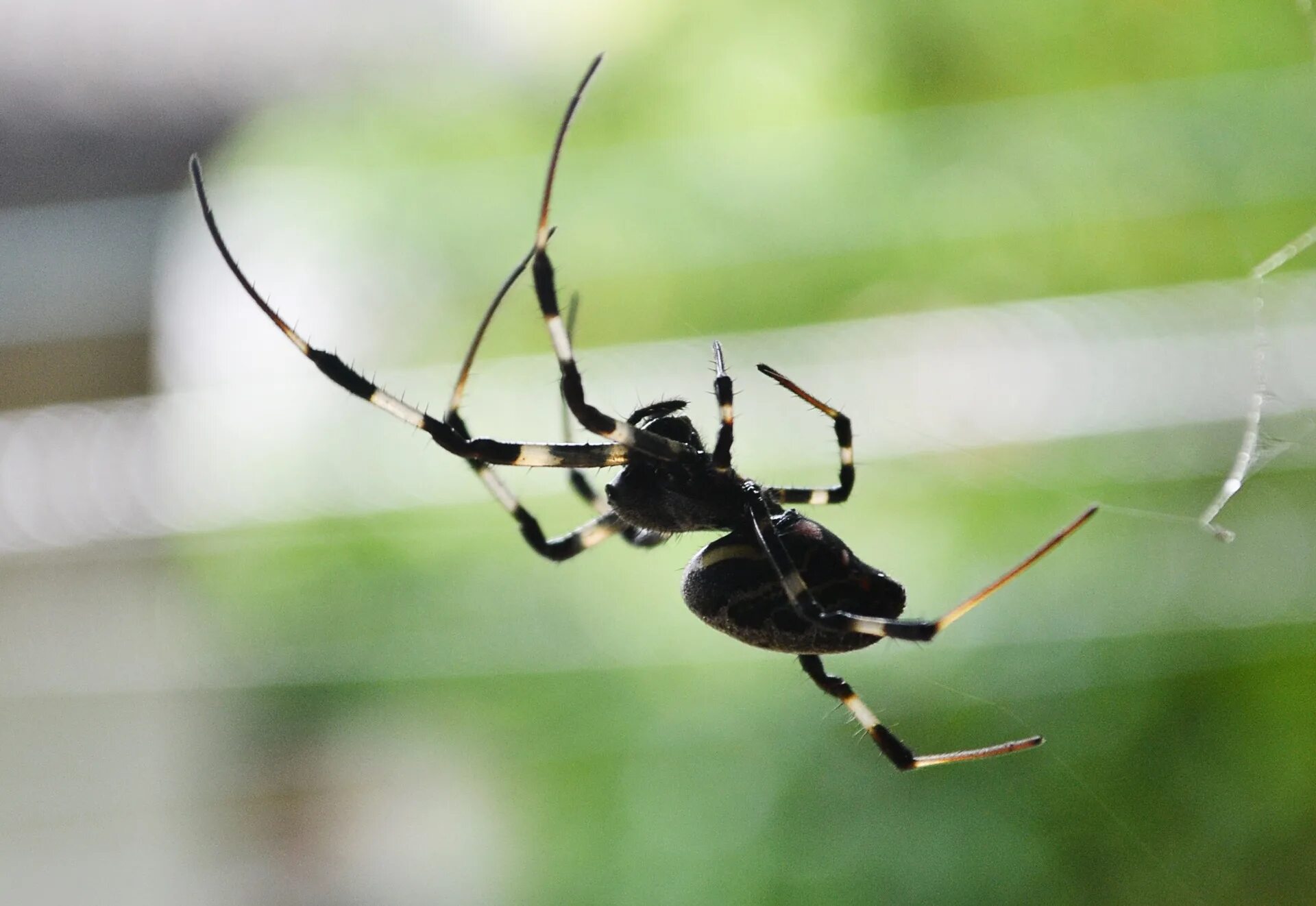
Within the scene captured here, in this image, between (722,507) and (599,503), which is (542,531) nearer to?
(599,503)

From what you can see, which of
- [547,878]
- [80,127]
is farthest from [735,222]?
[80,127]

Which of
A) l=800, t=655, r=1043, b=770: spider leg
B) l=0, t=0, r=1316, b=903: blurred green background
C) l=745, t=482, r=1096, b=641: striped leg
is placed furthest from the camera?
l=0, t=0, r=1316, b=903: blurred green background

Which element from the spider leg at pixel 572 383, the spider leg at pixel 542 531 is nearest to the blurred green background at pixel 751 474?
the spider leg at pixel 542 531

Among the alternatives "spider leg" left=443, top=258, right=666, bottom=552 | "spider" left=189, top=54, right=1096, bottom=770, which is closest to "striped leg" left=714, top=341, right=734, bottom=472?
"spider" left=189, top=54, right=1096, bottom=770

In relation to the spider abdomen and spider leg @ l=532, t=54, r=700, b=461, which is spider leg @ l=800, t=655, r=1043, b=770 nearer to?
the spider abdomen

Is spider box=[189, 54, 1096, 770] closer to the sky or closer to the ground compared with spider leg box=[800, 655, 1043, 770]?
closer to the sky

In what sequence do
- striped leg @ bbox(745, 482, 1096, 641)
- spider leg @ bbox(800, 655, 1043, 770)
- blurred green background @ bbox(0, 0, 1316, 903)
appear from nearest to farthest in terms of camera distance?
1. striped leg @ bbox(745, 482, 1096, 641)
2. spider leg @ bbox(800, 655, 1043, 770)
3. blurred green background @ bbox(0, 0, 1316, 903)

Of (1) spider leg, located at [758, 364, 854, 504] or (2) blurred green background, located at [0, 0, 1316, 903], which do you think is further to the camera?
(2) blurred green background, located at [0, 0, 1316, 903]

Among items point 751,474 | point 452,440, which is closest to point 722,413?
point 452,440
